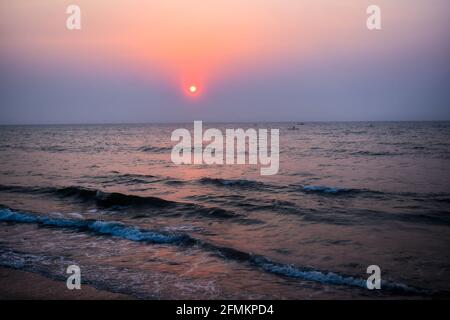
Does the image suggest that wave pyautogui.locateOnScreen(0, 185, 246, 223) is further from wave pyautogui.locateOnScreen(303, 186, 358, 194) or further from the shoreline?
the shoreline

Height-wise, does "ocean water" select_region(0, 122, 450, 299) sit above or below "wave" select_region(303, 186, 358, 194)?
below

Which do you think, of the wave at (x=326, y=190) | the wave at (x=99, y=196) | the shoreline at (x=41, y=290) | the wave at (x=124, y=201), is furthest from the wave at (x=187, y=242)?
the wave at (x=326, y=190)

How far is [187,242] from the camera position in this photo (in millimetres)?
11484

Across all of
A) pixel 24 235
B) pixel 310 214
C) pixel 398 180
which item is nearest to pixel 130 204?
pixel 24 235

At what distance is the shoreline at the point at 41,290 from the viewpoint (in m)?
7.55

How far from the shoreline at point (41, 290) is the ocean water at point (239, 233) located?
0.97ft

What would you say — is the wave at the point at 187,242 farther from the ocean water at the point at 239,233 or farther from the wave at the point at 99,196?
the wave at the point at 99,196

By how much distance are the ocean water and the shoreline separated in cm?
30

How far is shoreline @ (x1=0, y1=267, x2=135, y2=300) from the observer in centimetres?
755

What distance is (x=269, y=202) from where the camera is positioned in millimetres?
17234

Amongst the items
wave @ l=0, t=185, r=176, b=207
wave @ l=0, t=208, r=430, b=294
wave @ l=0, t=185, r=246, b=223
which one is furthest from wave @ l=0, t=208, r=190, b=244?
wave @ l=0, t=185, r=176, b=207

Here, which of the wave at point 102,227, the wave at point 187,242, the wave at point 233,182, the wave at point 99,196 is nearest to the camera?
the wave at point 187,242
